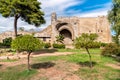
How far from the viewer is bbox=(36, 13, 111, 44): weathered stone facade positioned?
5741cm

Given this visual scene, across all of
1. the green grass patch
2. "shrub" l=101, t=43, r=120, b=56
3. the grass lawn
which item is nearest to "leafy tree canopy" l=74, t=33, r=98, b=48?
the grass lawn

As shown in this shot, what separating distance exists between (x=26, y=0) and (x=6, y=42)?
1814cm

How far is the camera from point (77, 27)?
188 ft

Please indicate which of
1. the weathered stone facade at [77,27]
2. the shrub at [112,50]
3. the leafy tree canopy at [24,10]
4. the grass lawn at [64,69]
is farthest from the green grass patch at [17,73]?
the weathered stone facade at [77,27]

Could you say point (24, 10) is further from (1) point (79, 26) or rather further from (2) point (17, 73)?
(1) point (79, 26)

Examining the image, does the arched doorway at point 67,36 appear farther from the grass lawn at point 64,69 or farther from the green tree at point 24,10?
→ the grass lawn at point 64,69

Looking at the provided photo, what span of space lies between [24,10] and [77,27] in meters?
24.0

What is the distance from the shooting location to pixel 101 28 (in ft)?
191

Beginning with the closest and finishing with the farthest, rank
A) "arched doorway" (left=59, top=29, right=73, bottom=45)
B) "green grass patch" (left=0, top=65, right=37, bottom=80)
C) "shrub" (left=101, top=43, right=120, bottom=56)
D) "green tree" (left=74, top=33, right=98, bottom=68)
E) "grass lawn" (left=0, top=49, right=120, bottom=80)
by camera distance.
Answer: "grass lawn" (left=0, top=49, right=120, bottom=80) < "green grass patch" (left=0, top=65, right=37, bottom=80) < "green tree" (left=74, top=33, right=98, bottom=68) < "shrub" (left=101, top=43, right=120, bottom=56) < "arched doorway" (left=59, top=29, right=73, bottom=45)

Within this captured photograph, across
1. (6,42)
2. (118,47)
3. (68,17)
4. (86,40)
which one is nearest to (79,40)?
(86,40)

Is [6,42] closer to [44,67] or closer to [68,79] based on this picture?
[44,67]

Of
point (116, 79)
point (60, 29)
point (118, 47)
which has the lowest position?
point (116, 79)

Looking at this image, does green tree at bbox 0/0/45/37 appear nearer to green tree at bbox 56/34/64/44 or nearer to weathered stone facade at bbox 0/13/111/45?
green tree at bbox 56/34/64/44

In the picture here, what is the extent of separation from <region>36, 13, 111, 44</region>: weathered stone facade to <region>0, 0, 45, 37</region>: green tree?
823 inches
